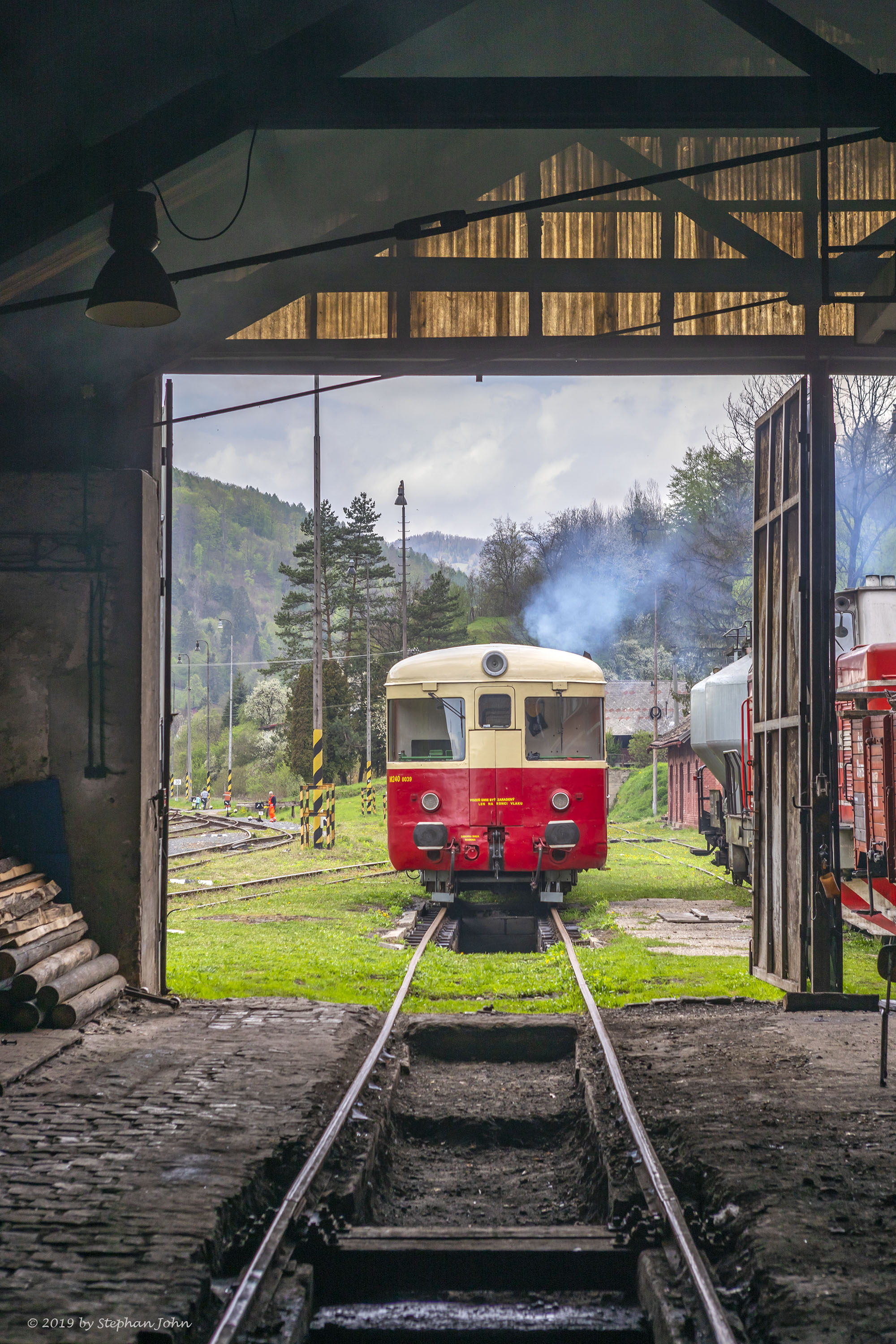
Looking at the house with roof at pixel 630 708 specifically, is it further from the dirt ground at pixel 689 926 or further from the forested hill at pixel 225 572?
the forested hill at pixel 225 572

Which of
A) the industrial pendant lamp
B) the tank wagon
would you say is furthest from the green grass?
the industrial pendant lamp

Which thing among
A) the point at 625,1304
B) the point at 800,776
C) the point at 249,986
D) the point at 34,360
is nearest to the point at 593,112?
the point at 34,360

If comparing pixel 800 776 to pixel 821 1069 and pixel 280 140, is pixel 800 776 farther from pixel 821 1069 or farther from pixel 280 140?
pixel 280 140

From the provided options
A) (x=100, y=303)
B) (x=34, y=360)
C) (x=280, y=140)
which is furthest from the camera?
(x=34, y=360)

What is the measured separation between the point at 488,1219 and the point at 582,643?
180 ft

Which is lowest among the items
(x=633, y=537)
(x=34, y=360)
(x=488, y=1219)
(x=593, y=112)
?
(x=488, y=1219)

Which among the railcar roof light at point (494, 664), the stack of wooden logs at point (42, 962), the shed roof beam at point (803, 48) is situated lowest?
the stack of wooden logs at point (42, 962)

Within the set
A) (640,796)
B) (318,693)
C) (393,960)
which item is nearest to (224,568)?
(640,796)

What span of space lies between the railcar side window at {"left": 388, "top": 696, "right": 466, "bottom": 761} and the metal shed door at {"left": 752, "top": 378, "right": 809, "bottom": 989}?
4.16 meters

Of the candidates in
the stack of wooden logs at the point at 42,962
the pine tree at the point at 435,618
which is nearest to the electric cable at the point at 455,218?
the stack of wooden logs at the point at 42,962

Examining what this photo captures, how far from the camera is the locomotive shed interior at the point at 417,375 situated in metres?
4.35

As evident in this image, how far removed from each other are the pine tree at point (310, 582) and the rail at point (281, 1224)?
5556cm

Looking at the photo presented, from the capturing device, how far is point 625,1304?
4.04 metres

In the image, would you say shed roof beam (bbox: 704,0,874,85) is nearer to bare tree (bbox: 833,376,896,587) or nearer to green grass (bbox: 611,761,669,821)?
bare tree (bbox: 833,376,896,587)
